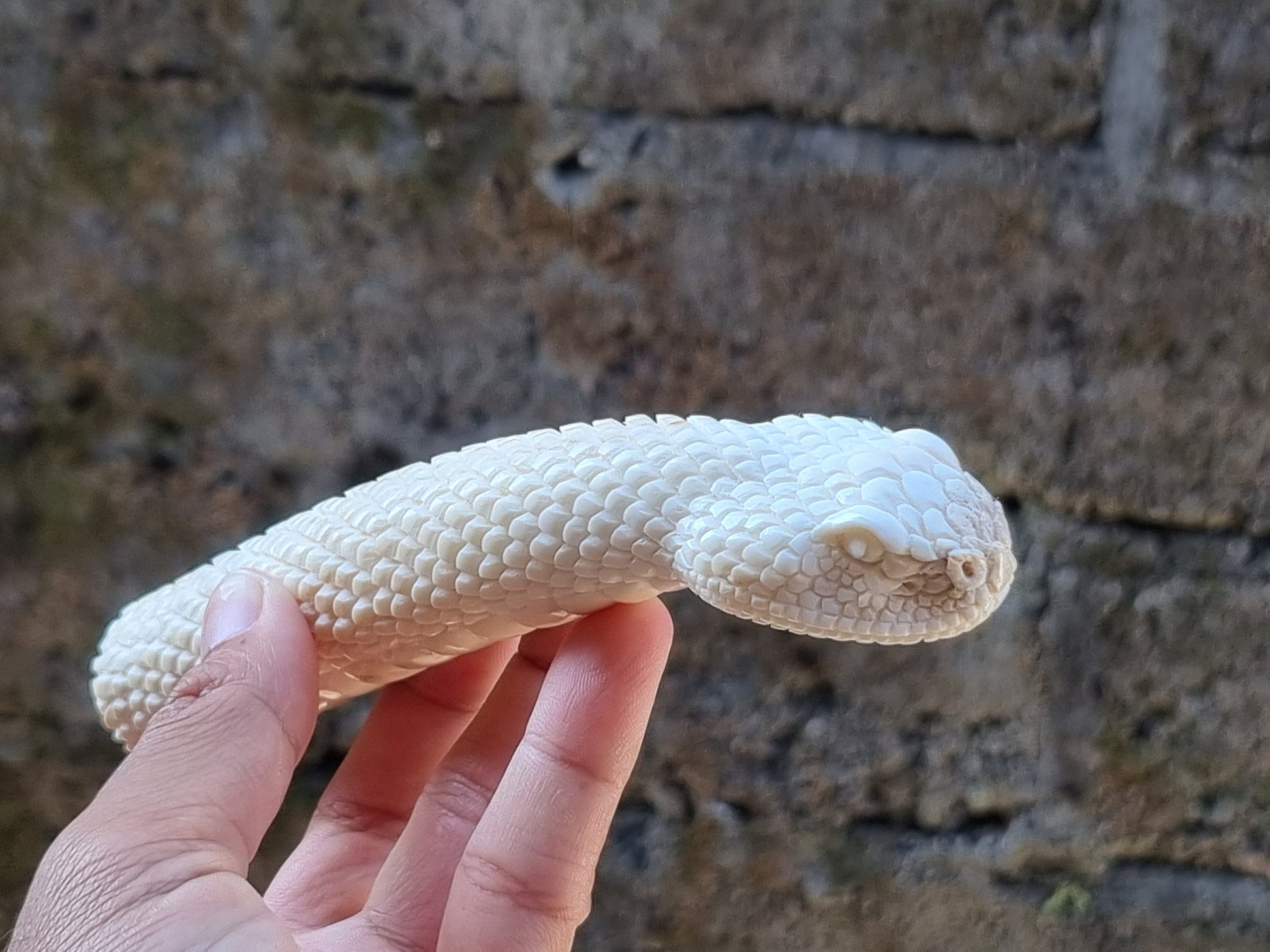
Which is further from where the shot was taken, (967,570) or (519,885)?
(519,885)

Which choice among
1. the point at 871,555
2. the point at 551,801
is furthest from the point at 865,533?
the point at 551,801

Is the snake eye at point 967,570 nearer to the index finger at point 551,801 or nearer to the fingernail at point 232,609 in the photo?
the index finger at point 551,801

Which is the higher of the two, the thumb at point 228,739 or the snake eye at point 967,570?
the snake eye at point 967,570

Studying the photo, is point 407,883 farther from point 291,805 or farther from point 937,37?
point 937,37

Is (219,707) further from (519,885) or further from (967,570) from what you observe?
(967,570)

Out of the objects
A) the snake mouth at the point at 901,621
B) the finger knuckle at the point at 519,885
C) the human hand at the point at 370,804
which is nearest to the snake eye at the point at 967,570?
the snake mouth at the point at 901,621

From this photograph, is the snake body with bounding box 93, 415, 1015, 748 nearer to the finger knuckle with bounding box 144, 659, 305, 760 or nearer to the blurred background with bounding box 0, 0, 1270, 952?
the finger knuckle with bounding box 144, 659, 305, 760

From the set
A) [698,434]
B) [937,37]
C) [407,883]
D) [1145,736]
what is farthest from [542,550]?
[1145,736]
